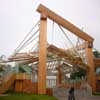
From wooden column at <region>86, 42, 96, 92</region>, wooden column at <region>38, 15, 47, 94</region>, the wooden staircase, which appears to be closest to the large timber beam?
wooden column at <region>86, 42, 96, 92</region>

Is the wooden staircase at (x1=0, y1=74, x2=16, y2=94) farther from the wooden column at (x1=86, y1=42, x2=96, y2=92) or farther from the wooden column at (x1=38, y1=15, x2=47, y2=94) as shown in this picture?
the wooden column at (x1=86, y1=42, x2=96, y2=92)

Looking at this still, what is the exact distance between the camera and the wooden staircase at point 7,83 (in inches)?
933

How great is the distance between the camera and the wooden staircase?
23.7 meters

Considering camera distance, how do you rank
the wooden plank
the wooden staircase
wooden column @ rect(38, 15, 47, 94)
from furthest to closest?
1. the wooden plank
2. the wooden staircase
3. wooden column @ rect(38, 15, 47, 94)

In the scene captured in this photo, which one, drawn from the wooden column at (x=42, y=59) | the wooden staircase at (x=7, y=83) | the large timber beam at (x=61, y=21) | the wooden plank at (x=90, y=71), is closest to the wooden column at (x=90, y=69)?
the wooden plank at (x=90, y=71)

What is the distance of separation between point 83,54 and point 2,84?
13103 mm

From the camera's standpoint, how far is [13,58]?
28453 mm

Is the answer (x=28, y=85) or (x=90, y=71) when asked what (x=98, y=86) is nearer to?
(x=90, y=71)

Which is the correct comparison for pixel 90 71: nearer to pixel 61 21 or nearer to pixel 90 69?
pixel 90 69

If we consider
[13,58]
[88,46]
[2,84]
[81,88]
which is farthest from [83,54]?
[2,84]

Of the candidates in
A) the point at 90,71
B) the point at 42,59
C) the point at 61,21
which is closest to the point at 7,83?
the point at 42,59

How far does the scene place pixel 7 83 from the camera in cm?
2430

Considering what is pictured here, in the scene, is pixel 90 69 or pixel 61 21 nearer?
pixel 61 21

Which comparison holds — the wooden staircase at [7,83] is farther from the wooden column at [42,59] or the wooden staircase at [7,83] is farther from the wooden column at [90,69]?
the wooden column at [90,69]
